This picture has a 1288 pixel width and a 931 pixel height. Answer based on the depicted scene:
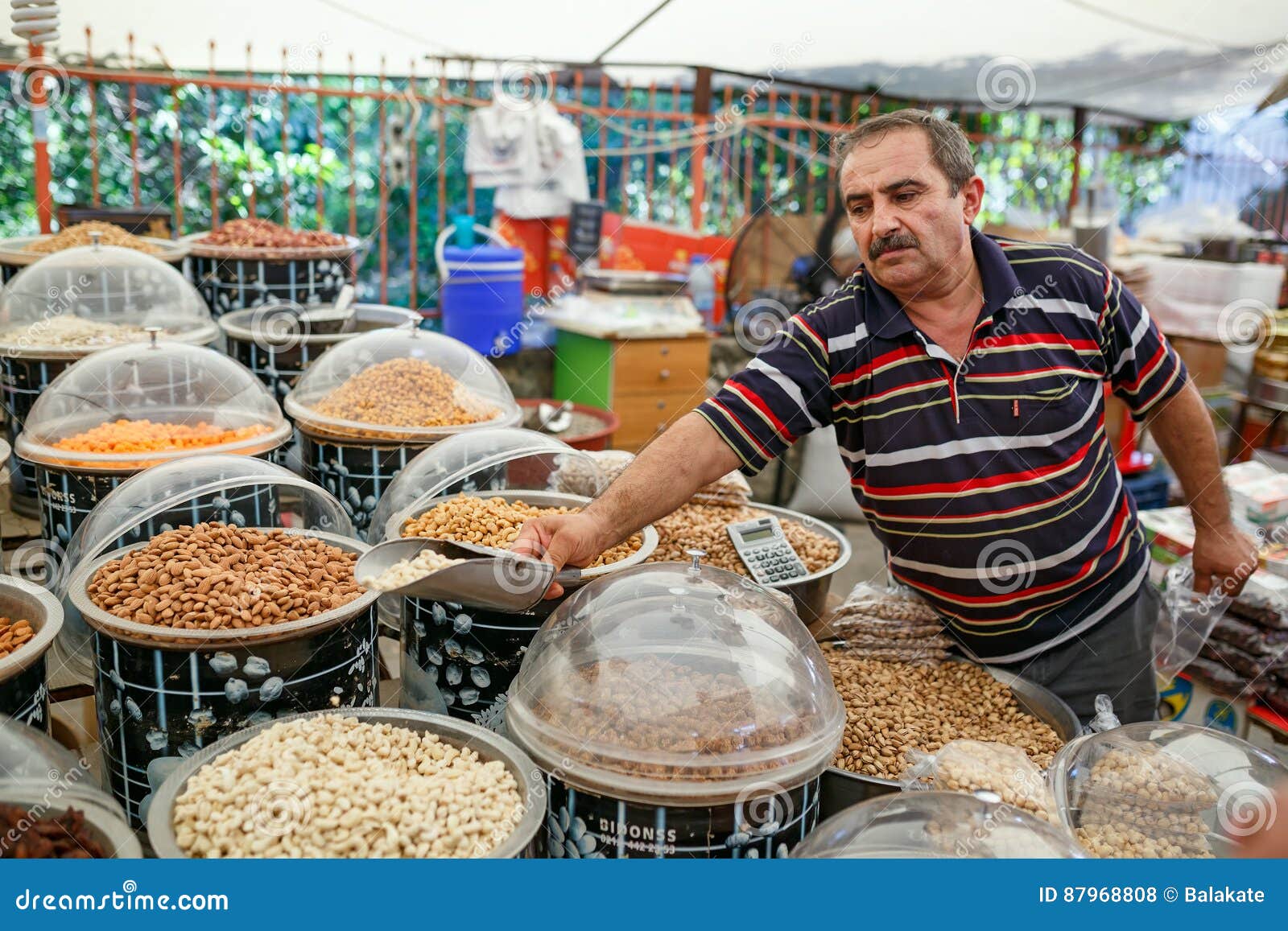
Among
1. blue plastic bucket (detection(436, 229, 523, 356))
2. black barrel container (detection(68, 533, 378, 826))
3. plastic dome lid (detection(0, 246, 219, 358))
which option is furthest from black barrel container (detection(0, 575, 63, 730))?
blue plastic bucket (detection(436, 229, 523, 356))

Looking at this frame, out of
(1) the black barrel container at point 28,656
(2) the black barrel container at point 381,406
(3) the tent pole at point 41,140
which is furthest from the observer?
(3) the tent pole at point 41,140

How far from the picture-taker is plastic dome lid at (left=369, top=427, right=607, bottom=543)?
76.0 inches

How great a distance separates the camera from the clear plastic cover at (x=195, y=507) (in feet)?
5.54

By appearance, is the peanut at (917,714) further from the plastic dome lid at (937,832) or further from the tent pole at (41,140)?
the tent pole at (41,140)

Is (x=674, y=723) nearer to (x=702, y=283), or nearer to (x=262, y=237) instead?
(x=262, y=237)

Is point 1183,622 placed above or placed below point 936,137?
Result: below

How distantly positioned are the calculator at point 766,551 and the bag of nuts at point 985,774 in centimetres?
60

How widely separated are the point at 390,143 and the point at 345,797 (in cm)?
500

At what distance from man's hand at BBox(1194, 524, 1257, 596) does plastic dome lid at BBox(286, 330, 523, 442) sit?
1543 millimetres

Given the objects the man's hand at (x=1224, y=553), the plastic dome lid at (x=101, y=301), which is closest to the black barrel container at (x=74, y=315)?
the plastic dome lid at (x=101, y=301)

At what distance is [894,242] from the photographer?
1779mm

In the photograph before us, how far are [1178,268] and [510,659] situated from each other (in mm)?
5896

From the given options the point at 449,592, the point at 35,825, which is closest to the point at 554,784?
the point at 449,592

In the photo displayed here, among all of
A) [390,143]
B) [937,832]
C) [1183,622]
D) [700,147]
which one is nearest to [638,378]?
[390,143]
